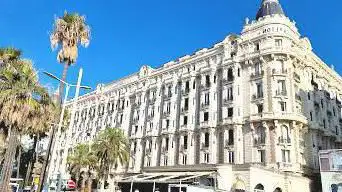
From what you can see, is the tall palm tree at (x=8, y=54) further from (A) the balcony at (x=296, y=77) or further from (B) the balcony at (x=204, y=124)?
(A) the balcony at (x=296, y=77)

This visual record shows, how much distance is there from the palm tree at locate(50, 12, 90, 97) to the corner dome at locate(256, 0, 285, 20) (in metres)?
35.0

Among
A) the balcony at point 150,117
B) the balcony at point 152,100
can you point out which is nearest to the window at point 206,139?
the balcony at point 150,117

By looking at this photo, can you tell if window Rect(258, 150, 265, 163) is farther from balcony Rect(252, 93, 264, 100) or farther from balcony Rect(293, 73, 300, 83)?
balcony Rect(293, 73, 300, 83)

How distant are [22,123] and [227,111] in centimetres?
Result: 3119

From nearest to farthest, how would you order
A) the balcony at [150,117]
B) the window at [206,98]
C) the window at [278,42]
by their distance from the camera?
the window at [278,42] → the window at [206,98] → the balcony at [150,117]

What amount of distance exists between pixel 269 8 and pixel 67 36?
36.9 m

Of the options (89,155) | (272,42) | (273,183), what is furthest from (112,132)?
(272,42)

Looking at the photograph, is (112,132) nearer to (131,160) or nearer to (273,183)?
(131,160)

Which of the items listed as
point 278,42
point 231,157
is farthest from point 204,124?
point 278,42

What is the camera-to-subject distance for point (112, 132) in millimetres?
49844

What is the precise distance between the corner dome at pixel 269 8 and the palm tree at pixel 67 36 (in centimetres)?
3496

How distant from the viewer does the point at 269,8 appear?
54688 millimetres

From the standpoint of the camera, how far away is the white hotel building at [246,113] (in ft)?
145

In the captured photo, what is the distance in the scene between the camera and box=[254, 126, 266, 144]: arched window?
45.8 metres
